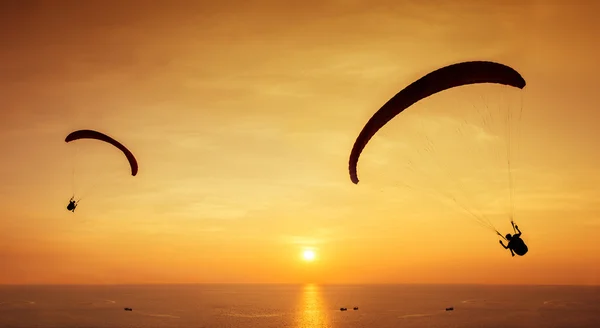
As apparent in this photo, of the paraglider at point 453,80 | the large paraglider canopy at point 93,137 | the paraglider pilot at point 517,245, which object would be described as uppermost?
the large paraglider canopy at point 93,137

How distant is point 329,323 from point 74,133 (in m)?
99.8

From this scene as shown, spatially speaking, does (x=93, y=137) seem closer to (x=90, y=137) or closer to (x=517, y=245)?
(x=90, y=137)

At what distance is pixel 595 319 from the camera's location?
12175cm

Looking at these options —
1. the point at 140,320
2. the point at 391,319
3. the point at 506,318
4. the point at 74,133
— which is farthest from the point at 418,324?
the point at 74,133

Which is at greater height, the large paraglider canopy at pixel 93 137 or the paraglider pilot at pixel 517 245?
the large paraglider canopy at pixel 93 137

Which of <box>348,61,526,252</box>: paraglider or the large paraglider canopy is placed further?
the large paraglider canopy

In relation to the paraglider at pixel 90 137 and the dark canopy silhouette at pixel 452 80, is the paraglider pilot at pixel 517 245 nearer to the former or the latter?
the dark canopy silhouette at pixel 452 80

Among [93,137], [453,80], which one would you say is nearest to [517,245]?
[453,80]

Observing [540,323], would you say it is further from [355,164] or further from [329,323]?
[355,164]

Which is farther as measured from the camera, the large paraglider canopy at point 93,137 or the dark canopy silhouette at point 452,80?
the large paraglider canopy at point 93,137

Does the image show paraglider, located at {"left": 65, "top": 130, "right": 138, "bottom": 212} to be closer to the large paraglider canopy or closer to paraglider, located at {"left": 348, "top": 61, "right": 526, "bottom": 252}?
the large paraglider canopy

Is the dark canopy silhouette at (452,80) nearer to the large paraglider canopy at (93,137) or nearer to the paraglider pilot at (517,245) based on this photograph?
the paraglider pilot at (517,245)

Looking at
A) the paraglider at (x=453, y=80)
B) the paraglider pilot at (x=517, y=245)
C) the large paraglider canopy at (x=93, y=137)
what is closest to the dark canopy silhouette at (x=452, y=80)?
the paraglider at (x=453, y=80)

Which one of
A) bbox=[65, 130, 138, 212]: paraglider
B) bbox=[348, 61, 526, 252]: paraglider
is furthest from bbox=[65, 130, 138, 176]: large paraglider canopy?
bbox=[348, 61, 526, 252]: paraglider
